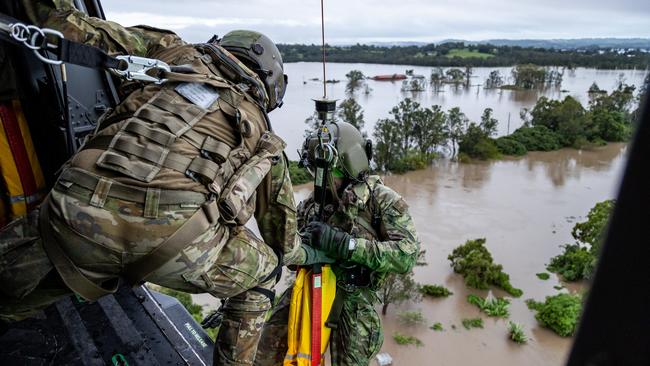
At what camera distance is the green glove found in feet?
10.7

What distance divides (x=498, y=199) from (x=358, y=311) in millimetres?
23057

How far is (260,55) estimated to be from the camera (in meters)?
2.59

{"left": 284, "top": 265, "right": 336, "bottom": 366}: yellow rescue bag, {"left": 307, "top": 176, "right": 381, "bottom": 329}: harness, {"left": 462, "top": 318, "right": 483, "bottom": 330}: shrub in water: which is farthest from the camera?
{"left": 462, "top": 318, "right": 483, "bottom": 330}: shrub in water

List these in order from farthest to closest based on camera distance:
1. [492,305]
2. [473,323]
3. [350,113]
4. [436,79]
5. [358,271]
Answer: [436,79]
[350,113]
[492,305]
[473,323]
[358,271]

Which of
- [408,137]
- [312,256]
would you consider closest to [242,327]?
[312,256]

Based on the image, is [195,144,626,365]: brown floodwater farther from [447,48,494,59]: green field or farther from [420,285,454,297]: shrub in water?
[447,48,494,59]: green field

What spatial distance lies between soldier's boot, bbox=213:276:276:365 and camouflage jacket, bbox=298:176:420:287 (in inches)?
34.4

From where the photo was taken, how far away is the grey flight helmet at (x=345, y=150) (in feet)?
11.2

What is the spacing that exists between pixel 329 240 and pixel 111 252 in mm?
1675

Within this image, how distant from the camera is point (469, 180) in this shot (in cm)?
2780

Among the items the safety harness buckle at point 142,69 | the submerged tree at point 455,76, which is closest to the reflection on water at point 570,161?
the submerged tree at point 455,76

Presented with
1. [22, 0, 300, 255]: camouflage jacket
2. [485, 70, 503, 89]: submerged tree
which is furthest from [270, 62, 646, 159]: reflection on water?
[22, 0, 300, 255]: camouflage jacket

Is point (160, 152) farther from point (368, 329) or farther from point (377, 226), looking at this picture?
point (368, 329)

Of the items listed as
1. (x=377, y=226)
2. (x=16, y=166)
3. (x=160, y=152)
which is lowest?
(x=377, y=226)
